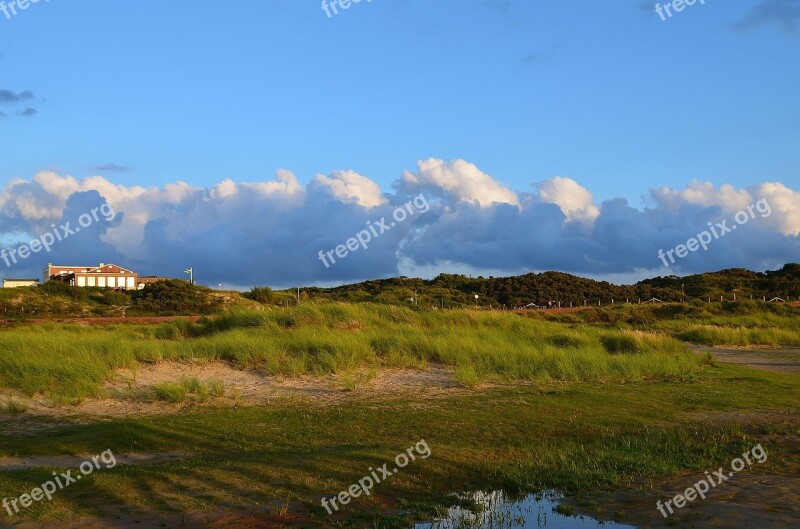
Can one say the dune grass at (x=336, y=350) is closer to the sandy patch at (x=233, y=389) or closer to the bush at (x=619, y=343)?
the bush at (x=619, y=343)

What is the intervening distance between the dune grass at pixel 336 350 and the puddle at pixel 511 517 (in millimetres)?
8482

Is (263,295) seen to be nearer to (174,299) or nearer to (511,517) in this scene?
(174,299)

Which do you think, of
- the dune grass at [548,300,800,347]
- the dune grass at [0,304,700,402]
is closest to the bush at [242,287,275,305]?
the dune grass at [548,300,800,347]

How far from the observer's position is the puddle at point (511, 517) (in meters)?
8.41

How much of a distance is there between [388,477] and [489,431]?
3510mm

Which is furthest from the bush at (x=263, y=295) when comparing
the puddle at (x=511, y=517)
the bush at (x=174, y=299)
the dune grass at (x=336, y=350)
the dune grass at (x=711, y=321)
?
the puddle at (x=511, y=517)

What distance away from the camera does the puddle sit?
8.41 m

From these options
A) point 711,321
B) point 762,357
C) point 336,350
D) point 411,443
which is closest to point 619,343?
point 762,357

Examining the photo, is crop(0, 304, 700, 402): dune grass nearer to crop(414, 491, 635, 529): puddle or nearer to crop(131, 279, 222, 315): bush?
crop(414, 491, 635, 529): puddle

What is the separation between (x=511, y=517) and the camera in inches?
345

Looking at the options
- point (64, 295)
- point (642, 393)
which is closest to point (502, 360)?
point (642, 393)

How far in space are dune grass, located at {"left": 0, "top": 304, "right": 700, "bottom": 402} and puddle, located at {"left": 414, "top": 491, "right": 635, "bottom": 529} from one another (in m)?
8.48

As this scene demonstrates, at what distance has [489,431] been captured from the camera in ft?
42.7

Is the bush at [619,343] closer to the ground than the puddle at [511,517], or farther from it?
farther from it
